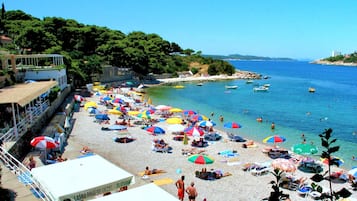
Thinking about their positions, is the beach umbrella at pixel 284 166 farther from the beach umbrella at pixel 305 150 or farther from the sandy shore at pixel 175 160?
the beach umbrella at pixel 305 150

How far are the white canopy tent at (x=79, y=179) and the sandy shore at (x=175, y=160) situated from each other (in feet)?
13.6

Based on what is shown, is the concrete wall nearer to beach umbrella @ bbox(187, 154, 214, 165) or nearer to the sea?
beach umbrella @ bbox(187, 154, 214, 165)

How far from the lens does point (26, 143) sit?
16.9 meters

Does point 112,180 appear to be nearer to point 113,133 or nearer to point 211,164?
point 211,164

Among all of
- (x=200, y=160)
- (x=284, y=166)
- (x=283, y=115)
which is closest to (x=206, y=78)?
(x=283, y=115)

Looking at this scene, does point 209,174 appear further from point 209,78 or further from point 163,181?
point 209,78

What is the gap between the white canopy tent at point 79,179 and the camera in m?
9.06

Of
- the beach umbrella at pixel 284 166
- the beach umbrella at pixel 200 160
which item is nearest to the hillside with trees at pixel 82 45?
the beach umbrella at pixel 200 160

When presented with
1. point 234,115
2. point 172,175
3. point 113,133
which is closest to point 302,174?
point 172,175

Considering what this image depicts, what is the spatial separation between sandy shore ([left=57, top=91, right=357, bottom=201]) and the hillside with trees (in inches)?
944

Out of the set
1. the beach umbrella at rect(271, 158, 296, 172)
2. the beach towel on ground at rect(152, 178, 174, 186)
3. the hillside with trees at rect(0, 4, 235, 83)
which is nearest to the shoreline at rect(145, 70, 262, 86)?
the hillside with trees at rect(0, 4, 235, 83)

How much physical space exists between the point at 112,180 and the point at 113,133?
14.4m

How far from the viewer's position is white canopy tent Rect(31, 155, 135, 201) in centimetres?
906

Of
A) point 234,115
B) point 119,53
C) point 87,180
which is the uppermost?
point 119,53
